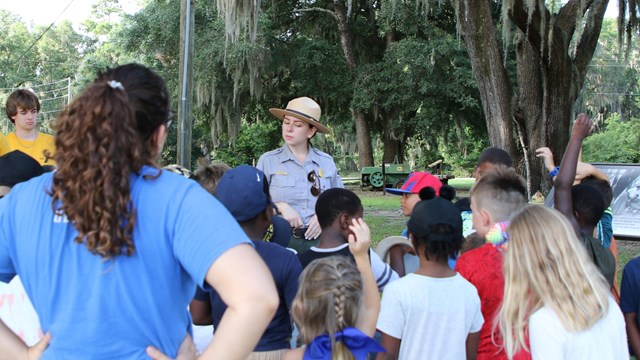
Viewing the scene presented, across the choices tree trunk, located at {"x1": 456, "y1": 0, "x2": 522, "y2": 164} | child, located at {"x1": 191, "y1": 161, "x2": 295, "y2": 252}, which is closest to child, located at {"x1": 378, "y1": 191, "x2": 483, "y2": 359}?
child, located at {"x1": 191, "y1": 161, "x2": 295, "y2": 252}

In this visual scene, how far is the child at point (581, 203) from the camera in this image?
3059 mm

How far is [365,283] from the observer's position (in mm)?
2756

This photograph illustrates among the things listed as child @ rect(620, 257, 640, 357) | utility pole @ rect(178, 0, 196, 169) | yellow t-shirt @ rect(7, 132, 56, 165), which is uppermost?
utility pole @ rect(178, 0, 196, 169)

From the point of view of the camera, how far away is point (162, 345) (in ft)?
5.03

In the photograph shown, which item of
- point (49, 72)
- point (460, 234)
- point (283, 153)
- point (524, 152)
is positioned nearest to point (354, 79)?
point (524, 152)

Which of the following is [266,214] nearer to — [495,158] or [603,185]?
[495,158]

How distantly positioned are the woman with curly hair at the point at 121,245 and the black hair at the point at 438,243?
1.35 meters

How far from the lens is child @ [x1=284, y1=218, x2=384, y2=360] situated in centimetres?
240

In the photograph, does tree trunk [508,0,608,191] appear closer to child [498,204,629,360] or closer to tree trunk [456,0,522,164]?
tree trunk [456,0,522,164]

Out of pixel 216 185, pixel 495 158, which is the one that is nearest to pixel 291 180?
pixel 216 185

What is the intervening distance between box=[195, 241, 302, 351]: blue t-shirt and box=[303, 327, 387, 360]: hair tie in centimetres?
18

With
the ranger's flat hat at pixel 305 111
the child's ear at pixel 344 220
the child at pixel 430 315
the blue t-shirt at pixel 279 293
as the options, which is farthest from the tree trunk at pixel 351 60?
the blue t-shirt at pixel 279 293

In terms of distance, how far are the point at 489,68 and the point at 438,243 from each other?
8.32 metres

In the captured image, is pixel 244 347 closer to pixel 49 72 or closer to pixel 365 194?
pixel 365 194
